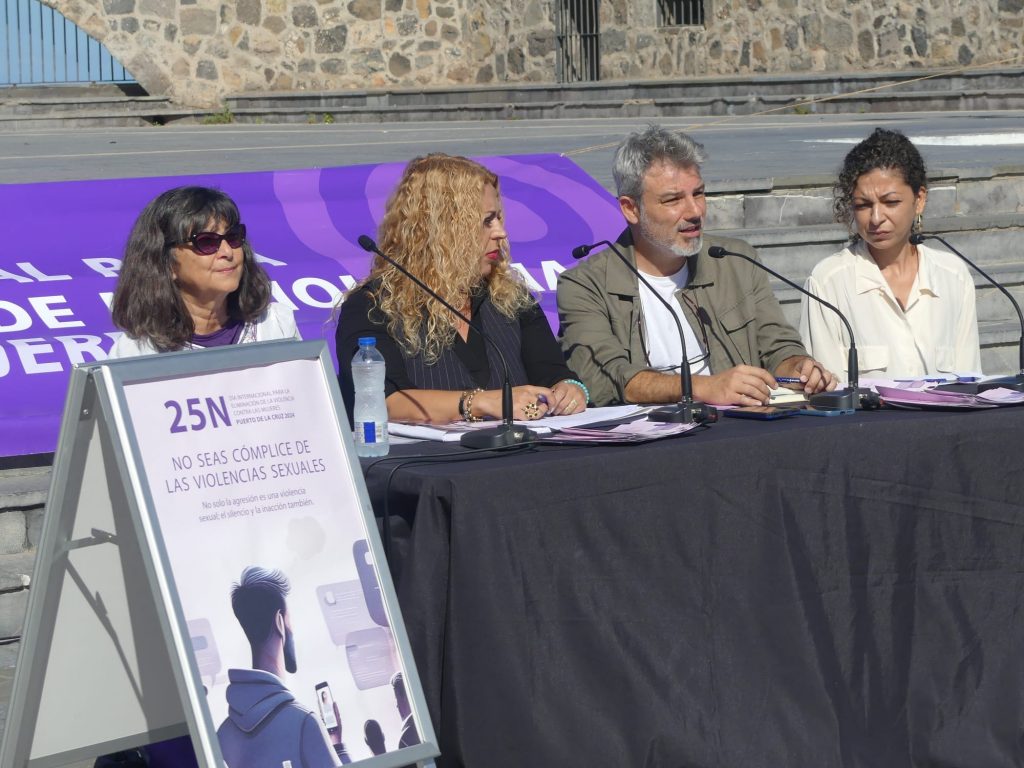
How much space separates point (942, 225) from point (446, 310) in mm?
3575

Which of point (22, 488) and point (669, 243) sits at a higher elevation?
point (669, 243)

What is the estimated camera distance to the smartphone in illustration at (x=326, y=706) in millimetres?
2789

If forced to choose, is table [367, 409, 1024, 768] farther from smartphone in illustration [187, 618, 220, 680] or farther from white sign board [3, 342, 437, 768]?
smartphone in illustration [187, 618, 220, 680]

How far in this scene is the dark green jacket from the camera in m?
4.30

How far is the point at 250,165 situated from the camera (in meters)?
8.77

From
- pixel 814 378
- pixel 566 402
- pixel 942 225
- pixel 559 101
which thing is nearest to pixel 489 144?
pixel 942 225

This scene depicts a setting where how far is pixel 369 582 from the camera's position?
2898mm

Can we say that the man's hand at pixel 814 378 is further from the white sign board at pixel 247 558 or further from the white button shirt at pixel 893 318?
the white sign board at pixel 247 558

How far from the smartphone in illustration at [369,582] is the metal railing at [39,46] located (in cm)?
1424

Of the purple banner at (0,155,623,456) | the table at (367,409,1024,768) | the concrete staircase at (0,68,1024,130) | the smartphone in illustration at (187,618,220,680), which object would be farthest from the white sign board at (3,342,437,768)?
the concrete staircase at (0,68,1024,130)

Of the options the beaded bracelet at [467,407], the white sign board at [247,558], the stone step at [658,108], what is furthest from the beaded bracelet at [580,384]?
the stone step at [658,108]

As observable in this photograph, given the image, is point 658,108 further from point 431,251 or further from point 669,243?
point 431,251

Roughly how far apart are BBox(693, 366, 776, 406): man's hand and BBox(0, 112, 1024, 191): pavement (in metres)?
3.05

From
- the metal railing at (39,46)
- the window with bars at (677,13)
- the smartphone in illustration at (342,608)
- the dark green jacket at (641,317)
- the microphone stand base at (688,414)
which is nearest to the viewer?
the smartphone in illustration at (342,608)
